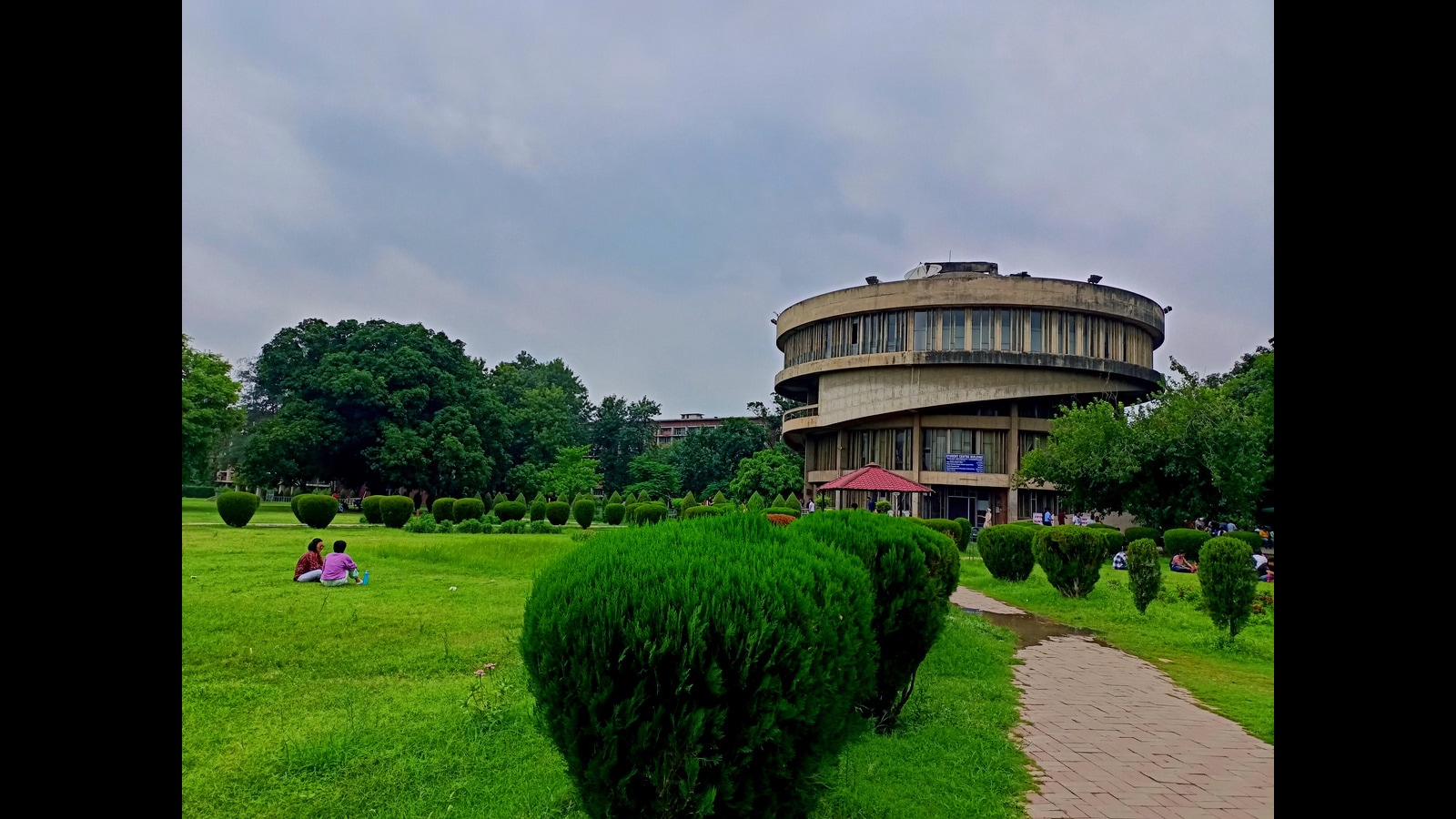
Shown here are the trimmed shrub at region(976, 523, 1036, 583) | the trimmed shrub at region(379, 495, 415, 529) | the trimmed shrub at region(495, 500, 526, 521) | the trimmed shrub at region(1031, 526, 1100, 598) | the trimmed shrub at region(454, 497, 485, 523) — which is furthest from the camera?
the trimmed shrub at region(495, 500, 526, 521)

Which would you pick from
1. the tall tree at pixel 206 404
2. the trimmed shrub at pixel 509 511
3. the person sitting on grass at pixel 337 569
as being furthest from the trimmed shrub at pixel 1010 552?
the tall tree at pixel 206 404

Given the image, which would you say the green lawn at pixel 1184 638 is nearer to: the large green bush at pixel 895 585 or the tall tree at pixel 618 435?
the large green bush at pixel 895 585

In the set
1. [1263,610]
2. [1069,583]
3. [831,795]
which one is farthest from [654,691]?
[1069,583]

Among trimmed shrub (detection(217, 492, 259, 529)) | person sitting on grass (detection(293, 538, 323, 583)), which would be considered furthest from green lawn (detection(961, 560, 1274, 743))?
trimmed shrub (detection(217, 492, 259, 529))

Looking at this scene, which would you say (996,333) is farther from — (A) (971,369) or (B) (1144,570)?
(B) (1144,570)

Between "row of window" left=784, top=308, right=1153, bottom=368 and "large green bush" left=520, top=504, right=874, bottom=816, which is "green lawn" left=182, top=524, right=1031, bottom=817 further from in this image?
"row of window" left=784, top=308, right=1153, bottom=368

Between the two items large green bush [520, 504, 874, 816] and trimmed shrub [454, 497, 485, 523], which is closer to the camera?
large green bush [520, 504, 874, 816]

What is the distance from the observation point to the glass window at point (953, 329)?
35906 millimetres

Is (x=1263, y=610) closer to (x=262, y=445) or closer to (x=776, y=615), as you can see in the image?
(x=776, y=615)

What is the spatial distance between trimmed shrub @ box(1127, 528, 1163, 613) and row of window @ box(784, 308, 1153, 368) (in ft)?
83.5

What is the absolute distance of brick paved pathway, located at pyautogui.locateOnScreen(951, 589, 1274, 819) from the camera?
4.23m

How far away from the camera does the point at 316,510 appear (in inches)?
890
